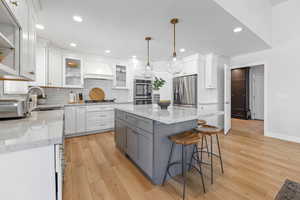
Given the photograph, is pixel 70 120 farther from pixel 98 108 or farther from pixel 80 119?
pixel 98 108

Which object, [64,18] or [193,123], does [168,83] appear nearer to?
[193,123]

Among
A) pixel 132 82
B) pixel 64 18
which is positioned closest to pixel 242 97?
pixel 132 82

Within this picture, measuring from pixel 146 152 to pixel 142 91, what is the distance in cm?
313

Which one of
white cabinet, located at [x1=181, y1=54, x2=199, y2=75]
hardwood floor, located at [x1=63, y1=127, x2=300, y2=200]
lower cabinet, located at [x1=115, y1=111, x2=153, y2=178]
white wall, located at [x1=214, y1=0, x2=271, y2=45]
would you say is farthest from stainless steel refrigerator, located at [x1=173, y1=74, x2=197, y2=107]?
lower cabinet, located at [x1=115, y1=111, x2=153, y2=178]

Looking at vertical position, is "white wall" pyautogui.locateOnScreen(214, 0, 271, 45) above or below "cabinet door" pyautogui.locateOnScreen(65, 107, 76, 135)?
above

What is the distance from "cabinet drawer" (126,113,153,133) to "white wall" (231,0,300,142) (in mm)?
3825

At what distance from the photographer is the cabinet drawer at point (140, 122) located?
1593mm

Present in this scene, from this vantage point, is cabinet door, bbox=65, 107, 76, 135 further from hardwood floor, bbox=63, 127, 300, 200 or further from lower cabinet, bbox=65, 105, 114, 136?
hardwood floor, bbox=63, 127, 300, 200

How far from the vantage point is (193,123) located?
6.42 ft

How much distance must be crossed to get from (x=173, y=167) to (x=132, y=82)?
330 centimetres

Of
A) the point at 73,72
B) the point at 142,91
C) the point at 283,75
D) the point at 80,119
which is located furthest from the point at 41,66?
the point at 283,75

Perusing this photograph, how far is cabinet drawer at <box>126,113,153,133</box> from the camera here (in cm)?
159

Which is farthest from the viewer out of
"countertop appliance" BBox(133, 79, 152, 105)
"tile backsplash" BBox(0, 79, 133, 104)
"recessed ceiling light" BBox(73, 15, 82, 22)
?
"countertop appliance" BBox(133, 79, 152, 105)

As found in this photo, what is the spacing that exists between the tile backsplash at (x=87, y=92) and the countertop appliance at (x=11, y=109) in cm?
255
